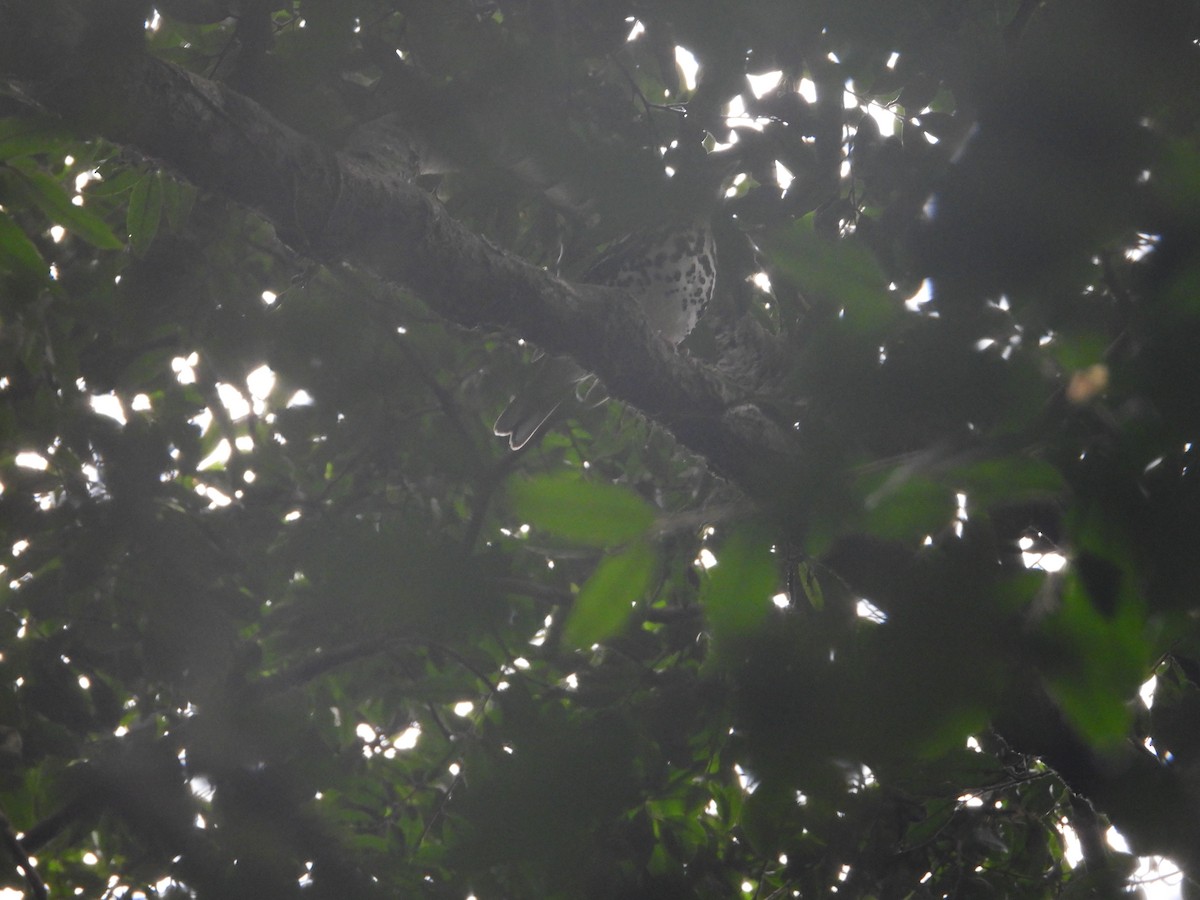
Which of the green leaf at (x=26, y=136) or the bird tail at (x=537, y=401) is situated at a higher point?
the bird tail at (x=537, y=401)

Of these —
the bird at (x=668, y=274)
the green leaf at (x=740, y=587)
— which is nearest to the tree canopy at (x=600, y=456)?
the green leaf at (x=740, y=587)

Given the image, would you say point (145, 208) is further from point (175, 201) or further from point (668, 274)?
point (668, 274)

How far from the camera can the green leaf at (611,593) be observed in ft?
3.25

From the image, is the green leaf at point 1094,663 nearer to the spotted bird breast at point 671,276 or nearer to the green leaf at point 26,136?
the green leaf at point 26,136

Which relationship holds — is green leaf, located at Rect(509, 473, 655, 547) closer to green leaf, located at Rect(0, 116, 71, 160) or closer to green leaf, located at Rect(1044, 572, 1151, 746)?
green leaf, located at Rect(1044, 572, 1151, 746)

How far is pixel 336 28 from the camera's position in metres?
1.72

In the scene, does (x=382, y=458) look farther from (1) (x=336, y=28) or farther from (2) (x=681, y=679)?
(1) (x=336, y=28)

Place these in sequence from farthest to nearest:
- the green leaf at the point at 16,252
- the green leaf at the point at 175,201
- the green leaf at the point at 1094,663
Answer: the green leaf at the point at 175,201 → the green leaf at the point at 16,252 → the green leaf at the point at 1094,663

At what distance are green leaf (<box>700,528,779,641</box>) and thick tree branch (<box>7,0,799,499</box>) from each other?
2.92 ft

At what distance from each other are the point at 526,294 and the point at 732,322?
1552 millimetres

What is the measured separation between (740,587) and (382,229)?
1664mm

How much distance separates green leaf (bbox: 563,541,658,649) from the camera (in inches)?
38.9

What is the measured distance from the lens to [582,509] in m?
0.97

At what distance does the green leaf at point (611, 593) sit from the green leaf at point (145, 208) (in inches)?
81.8
